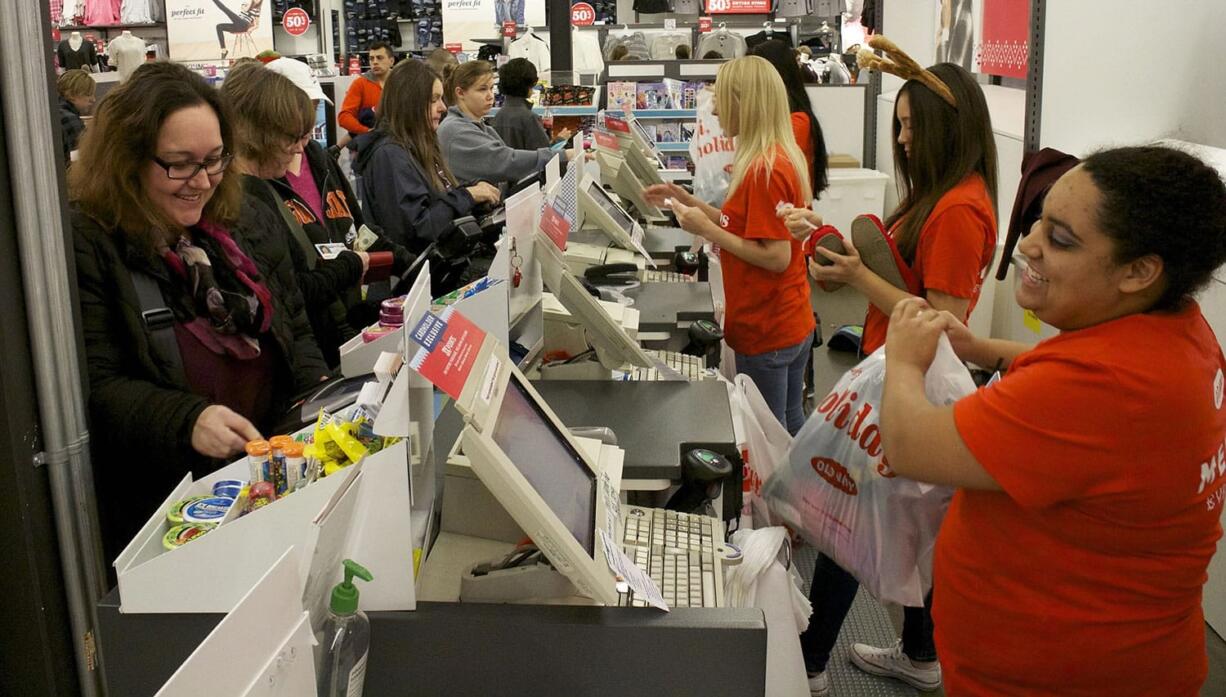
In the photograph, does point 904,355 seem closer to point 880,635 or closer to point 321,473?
point 321,473

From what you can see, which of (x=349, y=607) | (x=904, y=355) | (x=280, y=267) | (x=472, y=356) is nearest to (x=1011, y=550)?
(x=904, y=355)

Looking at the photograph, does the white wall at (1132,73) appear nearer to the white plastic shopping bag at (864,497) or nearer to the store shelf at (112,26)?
the white plastic shopping bag at (864,497)

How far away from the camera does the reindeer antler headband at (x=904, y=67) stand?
2244 millimetres

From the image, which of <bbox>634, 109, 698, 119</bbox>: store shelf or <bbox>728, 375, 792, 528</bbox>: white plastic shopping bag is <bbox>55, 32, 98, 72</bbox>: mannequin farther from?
<bbox>728, 375, 792, 528</bbox>: white plastic shopping bag

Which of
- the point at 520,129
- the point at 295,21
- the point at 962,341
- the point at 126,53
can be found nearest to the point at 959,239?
the point at 962,341

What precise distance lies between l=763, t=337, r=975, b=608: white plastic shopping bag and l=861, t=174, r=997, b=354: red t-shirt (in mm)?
265

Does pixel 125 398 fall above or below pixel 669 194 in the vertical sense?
below

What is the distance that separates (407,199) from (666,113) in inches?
159

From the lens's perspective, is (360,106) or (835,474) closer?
(835,474)

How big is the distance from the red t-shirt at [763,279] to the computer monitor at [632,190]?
6.11 feet

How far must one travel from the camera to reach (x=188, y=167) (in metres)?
1.80

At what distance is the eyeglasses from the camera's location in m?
1.78

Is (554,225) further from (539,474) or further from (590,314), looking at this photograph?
(539,474)

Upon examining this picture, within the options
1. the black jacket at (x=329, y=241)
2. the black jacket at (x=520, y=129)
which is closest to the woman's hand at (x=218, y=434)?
the black jacket at (x=329, y=241)
